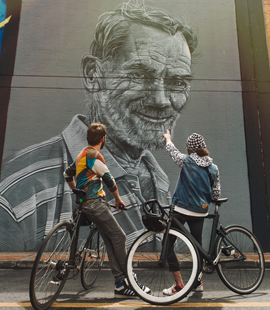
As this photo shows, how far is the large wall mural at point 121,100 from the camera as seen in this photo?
286 inches

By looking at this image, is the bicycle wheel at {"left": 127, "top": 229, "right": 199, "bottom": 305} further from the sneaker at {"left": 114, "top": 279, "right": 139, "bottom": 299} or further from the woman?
the woman

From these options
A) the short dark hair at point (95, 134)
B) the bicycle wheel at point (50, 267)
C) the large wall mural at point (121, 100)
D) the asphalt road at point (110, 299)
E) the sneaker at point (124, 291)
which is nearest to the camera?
the bicycle wheel at point (50, 267)

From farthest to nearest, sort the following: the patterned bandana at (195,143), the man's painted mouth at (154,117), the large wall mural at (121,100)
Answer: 1. the man's painted mouth at (154,117)
2. the large wall mural at (121,100)
3. the patterned bandana at (195,143)

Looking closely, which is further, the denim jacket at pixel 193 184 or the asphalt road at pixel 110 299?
the denim jacket at pixel 193 184

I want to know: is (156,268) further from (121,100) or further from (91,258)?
(121,100)

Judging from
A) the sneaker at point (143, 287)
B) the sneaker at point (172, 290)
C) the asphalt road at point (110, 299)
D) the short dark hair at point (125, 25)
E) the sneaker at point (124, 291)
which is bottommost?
the asphalt road at point (110, 299)

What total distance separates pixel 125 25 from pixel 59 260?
749cm

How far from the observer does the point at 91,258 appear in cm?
340

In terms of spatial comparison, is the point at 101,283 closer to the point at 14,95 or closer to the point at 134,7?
the point at 14,95

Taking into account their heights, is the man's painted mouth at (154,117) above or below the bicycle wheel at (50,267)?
above

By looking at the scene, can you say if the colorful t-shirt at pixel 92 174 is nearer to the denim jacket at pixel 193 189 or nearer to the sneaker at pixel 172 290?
the denim jacket at pixel 193 189

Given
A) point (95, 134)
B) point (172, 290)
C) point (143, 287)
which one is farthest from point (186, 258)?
point (95, 134)

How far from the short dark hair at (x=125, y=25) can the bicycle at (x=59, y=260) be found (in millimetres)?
6345

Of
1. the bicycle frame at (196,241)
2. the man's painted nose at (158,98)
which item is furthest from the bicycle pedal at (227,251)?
the man's painted nose at (158,98)
